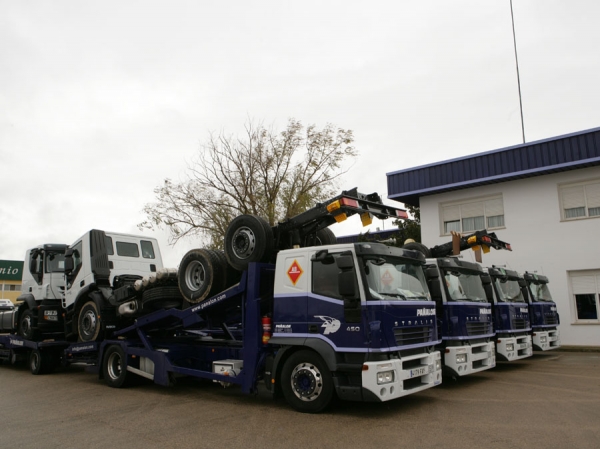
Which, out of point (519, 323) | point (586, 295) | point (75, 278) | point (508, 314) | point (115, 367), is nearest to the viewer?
point (115, 367)

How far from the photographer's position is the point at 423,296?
26.3ft

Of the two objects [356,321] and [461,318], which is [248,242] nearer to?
[356,321]

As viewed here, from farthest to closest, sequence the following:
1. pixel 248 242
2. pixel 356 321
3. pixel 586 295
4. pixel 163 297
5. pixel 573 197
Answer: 1. pixel 573 197
2. pixel 586 295
3. pixel 163 297
4. pixel 248 242
5. pixel 356 321

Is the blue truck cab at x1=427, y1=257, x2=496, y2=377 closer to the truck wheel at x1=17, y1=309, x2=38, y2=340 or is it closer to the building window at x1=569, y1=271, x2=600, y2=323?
the building window at x1=569, y1=271, x2=600, y2=323

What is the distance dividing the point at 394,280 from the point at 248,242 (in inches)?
97.4

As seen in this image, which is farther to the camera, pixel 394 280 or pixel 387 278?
pixel 394 280

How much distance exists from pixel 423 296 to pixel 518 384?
12.9 ft

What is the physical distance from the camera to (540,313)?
47.4ft

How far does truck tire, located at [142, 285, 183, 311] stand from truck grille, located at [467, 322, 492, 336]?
A: 566 cm

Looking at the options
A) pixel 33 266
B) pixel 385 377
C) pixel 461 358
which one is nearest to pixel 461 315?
pixel 461 358

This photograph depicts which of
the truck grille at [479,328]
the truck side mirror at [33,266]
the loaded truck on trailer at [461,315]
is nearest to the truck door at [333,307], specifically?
the loaded truck on trailer at [461,315]

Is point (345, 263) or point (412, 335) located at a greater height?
point (345, 263)

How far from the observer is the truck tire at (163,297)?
31.8 feet

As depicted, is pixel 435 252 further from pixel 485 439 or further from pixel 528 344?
pixel 485 439
